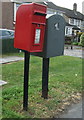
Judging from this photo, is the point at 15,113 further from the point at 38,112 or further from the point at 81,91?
the point at 81,91

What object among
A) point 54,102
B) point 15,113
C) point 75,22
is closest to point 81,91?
point 54,102

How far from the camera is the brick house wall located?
79.3 ft

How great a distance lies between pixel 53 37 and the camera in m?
3.62

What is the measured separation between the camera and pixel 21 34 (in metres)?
3.15

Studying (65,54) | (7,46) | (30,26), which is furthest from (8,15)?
(30,26)

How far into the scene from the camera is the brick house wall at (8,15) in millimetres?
24172

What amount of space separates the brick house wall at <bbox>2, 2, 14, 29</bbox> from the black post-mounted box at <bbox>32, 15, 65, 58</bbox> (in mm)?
21178

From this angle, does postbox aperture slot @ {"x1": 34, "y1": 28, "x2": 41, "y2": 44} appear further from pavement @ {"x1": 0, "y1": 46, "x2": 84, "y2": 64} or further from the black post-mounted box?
pavement @ {"x1": 0, "y1": 46, "x2": 84, "y2": 64}

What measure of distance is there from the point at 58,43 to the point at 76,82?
1.97 meters

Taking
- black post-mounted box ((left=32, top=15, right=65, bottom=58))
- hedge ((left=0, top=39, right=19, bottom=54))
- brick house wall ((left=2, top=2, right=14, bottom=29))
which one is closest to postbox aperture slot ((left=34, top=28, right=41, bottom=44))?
black post-mounted box ((left=32, top=15, right=65, bottom=58))

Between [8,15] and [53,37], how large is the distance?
72.5 feet

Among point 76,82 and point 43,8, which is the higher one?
point 43,8

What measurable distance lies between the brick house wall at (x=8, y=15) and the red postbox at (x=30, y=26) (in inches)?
852

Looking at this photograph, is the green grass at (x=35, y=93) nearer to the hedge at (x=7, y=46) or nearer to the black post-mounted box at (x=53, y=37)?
the black post-mounted box at (x=53, y=37)
